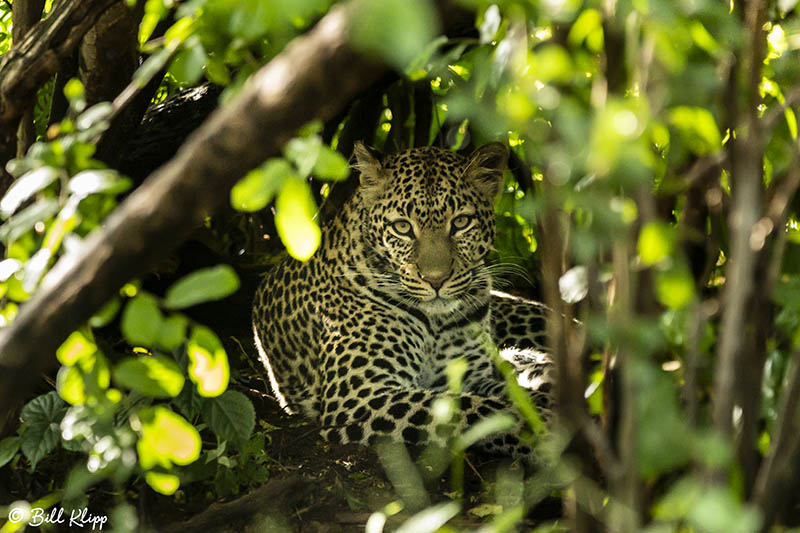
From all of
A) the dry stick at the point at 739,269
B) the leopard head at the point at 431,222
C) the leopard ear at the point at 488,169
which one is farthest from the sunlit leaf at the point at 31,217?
the leopard ear at the point at 488,169

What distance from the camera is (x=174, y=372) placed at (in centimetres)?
281

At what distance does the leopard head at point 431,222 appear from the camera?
5.58 metres

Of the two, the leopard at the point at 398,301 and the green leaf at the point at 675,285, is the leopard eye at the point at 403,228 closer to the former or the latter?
the leopard at the point at 398,301

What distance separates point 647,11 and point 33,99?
9.33 ft

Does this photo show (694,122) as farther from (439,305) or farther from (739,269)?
(439,305)

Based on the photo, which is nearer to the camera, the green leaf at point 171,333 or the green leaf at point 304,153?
the green leaf at point 304,153

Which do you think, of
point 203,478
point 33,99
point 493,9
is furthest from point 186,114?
point 493,9

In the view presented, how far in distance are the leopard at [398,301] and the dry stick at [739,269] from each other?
327 cm

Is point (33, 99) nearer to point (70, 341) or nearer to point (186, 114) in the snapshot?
point (70, 341)

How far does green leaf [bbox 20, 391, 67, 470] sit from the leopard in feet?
5.46

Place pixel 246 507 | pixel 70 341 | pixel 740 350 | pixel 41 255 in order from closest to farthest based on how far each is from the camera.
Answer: pixel 740 350 < pixel 41 255 < pixel 70 341 < pixel 246 507

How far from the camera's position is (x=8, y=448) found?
3.83 meters

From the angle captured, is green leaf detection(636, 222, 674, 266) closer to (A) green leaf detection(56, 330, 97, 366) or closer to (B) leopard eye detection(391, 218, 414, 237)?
(A) green leaf detection(56, 330, 97, 366)

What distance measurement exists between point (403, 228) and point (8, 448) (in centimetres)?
256
